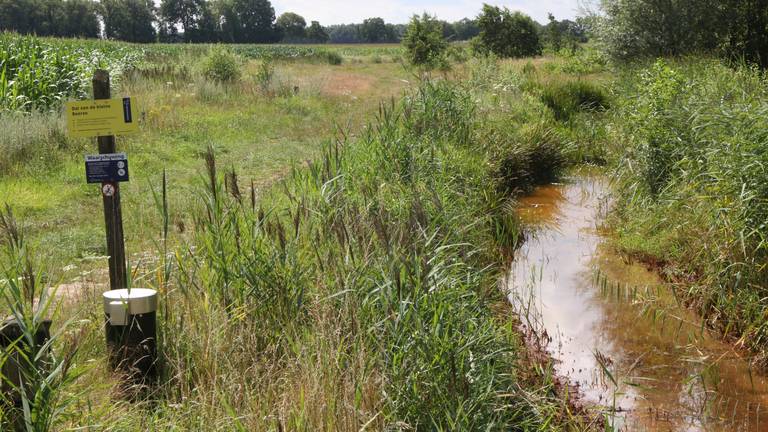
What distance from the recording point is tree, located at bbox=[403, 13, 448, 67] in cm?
2945

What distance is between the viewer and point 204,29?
88562 millimetres

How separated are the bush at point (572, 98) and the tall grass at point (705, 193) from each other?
444cm

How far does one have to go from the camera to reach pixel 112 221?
3959 millimetres

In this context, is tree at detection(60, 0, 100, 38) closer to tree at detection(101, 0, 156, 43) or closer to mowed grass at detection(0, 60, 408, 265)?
tree at detection(101, 0, 156, 43)

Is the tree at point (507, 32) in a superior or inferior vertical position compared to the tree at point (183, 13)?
inferior

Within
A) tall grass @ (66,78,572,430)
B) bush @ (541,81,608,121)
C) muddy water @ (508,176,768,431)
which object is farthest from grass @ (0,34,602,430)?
bush @ (541,81,608,121)

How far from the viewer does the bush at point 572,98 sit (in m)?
14.1

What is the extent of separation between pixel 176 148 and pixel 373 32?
315ft

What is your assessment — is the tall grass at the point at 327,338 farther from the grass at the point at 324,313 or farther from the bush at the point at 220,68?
the bush at the point at 220,68

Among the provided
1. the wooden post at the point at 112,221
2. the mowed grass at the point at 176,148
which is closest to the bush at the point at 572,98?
the mowed grass at the point at 176,148

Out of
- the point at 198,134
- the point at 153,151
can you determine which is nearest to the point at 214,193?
the point at 153,151

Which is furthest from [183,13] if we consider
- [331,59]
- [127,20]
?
[331,59]

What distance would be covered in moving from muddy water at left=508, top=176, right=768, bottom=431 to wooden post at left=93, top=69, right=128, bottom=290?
245 centimetres

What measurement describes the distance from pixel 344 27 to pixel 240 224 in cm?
12401
